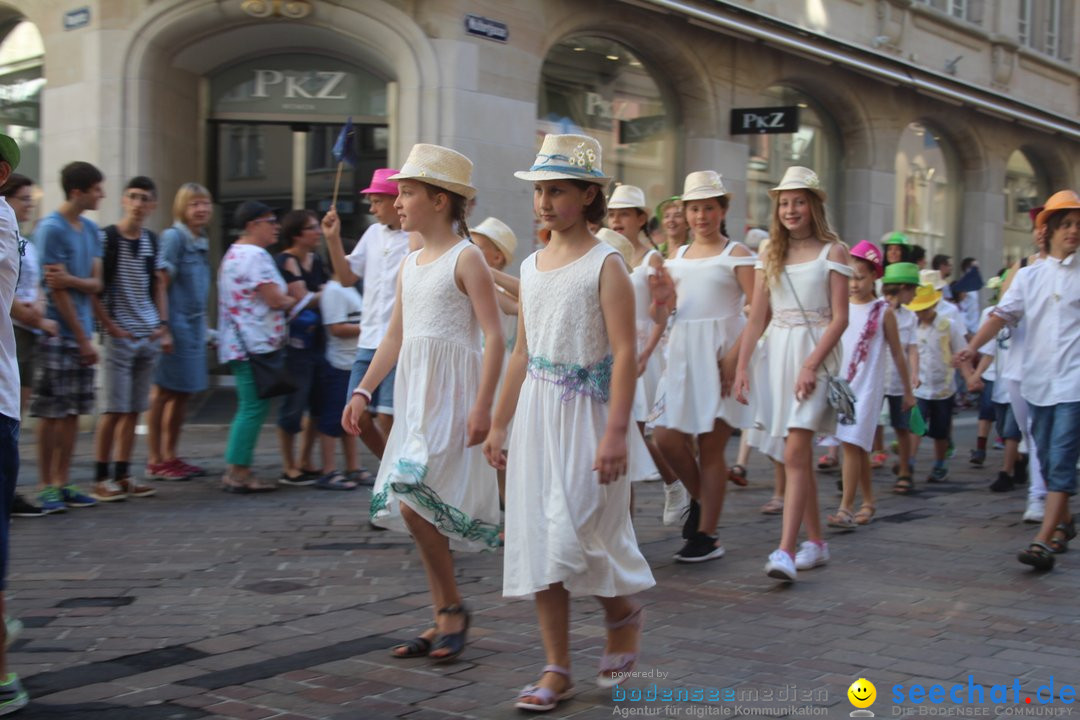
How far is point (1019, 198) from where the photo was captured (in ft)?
79.3

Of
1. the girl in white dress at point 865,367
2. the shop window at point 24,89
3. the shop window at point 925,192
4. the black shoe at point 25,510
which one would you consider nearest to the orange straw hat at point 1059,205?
the girl in white dress at point 865,367

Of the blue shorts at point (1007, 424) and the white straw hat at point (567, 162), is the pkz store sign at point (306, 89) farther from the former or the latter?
the white straw hat at point (567, 162)

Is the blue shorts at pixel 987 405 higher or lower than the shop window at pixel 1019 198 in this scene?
lower

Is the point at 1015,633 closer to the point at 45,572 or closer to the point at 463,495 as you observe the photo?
the point at 463,495

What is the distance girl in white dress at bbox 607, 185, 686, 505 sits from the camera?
6.65 meters

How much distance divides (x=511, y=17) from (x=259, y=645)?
10.4 m

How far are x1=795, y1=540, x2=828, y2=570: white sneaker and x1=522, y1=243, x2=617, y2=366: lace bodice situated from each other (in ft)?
8.13

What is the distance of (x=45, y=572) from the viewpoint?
5926 mm

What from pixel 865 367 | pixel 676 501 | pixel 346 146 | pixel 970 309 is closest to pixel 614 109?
pixel 970 309

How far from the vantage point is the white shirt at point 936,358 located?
10.1 metres

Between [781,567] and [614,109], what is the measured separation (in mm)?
11197

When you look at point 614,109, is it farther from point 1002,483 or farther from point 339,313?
point 1002,483

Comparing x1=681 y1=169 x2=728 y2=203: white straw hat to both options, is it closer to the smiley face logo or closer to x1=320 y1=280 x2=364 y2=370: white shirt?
the smiley face logo

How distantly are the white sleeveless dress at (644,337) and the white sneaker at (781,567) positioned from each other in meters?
1.25
